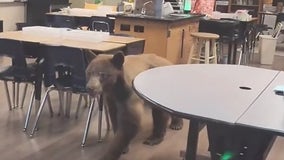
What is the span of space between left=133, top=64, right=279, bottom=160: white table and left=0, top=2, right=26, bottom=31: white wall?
5.99 metres

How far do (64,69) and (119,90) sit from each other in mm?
762

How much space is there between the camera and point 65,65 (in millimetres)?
3541

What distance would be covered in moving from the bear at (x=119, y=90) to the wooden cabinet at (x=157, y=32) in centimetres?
200

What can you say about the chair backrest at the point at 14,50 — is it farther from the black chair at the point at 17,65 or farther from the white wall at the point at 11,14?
the white wall at the point at 11,14

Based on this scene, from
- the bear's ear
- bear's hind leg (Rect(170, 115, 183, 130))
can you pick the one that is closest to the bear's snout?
the bear's ear

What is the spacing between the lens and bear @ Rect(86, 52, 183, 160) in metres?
2.87

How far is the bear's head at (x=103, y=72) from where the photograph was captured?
9.25 ft

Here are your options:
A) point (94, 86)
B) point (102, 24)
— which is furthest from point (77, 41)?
point (102, 24)

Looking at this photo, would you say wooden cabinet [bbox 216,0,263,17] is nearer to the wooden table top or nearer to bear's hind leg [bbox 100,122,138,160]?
the wooden table top

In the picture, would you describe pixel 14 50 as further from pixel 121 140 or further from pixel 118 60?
pixel 121 140

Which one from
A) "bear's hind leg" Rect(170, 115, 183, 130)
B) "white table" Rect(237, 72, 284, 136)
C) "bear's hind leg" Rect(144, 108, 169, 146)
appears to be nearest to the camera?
"white table" Rect(237, 72, 284, 136)

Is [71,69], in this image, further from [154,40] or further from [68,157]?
[154,40]

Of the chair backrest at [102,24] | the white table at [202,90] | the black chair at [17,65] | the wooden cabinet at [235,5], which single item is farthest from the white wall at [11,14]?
the white table at [202,90]

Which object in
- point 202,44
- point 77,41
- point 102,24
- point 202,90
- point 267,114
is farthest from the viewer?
point 202,44
